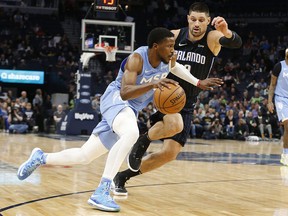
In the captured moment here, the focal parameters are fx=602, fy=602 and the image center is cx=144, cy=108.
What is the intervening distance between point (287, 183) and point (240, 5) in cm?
2352

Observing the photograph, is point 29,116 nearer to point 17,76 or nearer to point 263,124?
point 17,76

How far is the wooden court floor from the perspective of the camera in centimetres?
469

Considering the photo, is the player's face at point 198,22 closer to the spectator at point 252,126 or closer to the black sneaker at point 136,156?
the black sneaker at point 136,156

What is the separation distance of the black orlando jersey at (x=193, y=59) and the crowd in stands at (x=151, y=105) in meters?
10.5

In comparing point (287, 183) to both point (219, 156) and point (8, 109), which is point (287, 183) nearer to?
point (219, 156)

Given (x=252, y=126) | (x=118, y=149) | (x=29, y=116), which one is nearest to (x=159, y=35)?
(x=118, y=149)

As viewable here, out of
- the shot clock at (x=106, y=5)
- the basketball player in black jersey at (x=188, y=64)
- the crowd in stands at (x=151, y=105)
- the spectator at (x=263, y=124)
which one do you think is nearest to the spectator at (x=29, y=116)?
the crowd in stands at (x=151, y=105)

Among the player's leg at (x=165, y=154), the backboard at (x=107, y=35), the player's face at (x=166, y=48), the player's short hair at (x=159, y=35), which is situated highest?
the backboard at (x=107, y=35)

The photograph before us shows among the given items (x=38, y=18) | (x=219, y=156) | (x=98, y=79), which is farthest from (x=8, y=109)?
(x=38, y=18)

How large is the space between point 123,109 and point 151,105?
13.4 metres

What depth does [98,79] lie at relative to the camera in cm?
2300

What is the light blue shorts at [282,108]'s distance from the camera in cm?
916

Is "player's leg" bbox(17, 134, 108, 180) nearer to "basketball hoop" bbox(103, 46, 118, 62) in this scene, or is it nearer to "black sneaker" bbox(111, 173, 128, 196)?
"black sneaker" bbox(111, 173, 128, 196)

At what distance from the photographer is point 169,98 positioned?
4.79 metres
